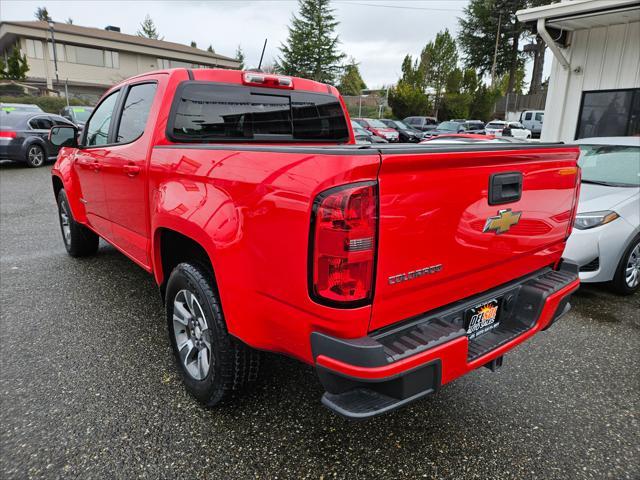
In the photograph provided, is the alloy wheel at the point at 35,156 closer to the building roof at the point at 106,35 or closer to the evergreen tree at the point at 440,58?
the building roof at the point at 106,35

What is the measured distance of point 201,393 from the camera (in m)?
2.49

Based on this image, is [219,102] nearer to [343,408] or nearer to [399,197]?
[399,197]

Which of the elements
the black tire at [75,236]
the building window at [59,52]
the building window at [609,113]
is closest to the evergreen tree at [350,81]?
the building window at [59,52]

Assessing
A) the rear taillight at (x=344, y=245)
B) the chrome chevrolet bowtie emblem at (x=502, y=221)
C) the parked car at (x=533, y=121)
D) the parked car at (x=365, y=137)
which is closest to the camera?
the rear taillight at (x=344, y=245)

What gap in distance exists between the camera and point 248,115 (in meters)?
3.20

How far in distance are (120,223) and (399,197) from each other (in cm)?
265

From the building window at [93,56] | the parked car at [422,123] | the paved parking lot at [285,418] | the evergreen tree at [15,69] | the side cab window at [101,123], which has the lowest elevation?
the paved parking lot at [285,418]

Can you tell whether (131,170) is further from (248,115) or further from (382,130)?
(382,130)

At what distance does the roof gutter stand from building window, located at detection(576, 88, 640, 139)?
0.81 meters

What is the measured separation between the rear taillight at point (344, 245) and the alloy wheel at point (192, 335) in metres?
0.96

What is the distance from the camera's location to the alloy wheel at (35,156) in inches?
498

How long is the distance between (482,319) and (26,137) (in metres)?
14.1

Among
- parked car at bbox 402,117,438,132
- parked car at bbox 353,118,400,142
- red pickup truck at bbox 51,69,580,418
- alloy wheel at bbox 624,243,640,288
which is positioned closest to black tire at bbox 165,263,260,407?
red pickup truck at bbox 51,69,580,418

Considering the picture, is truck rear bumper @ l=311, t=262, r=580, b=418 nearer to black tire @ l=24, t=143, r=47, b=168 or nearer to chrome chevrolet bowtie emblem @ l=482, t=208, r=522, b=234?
chrome chevrolet bowtie emblem @ l=482, t=208, r=522, b=234
